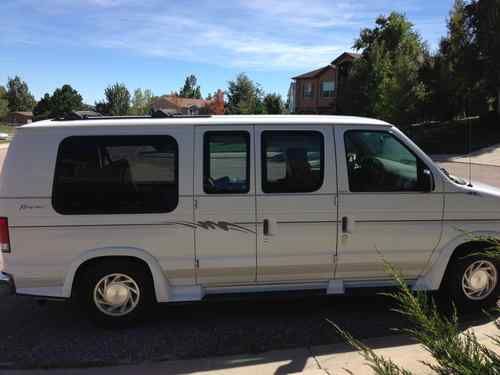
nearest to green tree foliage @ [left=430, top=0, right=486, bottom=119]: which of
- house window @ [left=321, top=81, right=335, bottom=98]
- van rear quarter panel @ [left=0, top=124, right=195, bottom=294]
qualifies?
van rear quarter panel @ [left=0, top=124, right=195, bottom=294]

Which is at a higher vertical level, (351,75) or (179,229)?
(351,75)

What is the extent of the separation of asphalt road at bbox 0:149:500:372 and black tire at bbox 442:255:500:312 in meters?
0.13

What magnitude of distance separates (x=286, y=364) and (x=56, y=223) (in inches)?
89.8

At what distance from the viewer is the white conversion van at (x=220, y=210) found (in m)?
4.43

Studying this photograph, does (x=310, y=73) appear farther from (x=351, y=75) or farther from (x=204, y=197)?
(x=204, y=197)

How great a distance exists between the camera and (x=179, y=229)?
4500mm

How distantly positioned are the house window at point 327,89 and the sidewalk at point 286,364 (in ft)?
199

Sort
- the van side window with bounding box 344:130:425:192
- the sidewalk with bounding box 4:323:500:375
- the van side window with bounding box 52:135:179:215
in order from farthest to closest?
the van side window with bounding box 344:130:425:192
the van side window with bounding box 52:135:179:215
the sidewalk with bounding box 4:323:500:375

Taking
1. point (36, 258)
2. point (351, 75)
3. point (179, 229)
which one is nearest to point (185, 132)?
point (179, 229)

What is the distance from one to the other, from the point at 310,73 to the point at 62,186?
6589 centimetres

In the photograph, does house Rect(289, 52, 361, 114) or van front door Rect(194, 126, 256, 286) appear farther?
house Rect(289, 52, 361, 114)

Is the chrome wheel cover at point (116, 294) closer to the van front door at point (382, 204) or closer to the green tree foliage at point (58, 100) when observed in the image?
the van front door at point (382, 204)

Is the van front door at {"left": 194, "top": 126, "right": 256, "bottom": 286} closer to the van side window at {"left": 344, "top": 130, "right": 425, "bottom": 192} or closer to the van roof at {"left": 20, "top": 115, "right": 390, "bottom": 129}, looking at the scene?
the van roof at {"left": 20, "top": 115, "right": 390, "bottom": 129}

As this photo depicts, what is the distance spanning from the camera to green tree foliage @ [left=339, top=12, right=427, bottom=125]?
3170 centimetres
